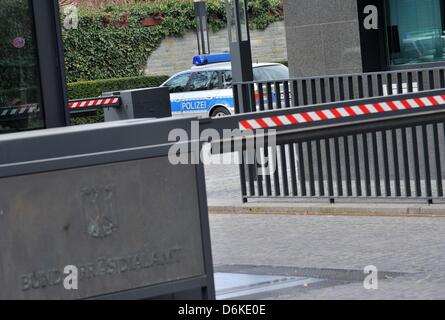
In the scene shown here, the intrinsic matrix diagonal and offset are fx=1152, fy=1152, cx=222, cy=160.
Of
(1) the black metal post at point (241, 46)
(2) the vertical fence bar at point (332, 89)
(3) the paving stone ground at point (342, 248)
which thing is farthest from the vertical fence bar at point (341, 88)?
(1) the black metal post at point (241, 46)

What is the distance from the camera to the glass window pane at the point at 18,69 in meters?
7.63

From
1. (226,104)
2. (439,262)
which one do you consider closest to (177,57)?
(226,104)

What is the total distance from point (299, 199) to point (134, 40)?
85.6ft

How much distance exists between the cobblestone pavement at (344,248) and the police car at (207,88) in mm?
15174

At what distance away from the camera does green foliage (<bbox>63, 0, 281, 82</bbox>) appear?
1475 inches

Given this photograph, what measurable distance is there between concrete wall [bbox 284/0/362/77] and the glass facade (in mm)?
720

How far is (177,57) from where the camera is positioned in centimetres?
3891

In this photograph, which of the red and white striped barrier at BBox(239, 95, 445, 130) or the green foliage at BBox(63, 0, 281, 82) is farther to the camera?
the green foliage at BBox(63, 0, 281, 82)

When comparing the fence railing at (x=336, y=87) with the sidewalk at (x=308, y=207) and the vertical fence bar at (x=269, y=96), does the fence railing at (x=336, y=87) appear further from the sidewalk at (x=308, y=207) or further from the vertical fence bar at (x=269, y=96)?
the sidewalk at (x=308, y=207)

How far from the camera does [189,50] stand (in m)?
39.0

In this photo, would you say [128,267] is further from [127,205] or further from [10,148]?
[10,148]

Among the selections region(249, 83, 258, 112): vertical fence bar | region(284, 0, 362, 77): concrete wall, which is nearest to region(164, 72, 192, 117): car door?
region(284, 0, 362, 77): concrete wall

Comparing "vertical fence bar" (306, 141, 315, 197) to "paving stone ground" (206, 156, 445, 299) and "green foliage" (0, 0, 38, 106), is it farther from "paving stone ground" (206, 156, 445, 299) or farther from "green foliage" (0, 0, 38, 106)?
"green foliage" (0, 0, 38, 106)
